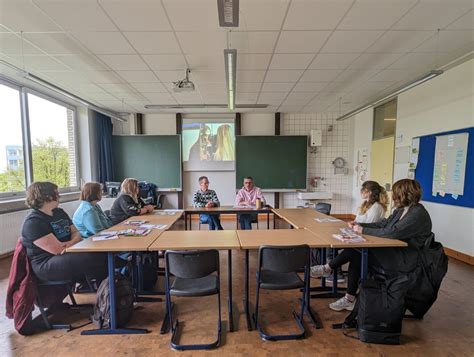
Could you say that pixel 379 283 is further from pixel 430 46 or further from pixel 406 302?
pixel 430 46

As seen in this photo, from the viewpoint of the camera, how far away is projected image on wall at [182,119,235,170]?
21.0 feet

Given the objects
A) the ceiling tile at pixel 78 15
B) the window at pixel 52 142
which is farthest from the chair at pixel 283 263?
the window at pixel 52 142

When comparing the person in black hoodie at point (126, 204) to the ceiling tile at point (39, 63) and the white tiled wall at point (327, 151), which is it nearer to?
the ceiling tile at point (39, 63)

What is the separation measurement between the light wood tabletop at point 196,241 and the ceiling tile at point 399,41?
284 centimetres

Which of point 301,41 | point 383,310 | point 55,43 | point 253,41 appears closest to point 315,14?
point 301,41

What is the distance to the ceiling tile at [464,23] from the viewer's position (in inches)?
95.2

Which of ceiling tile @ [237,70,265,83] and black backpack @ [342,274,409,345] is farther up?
ceiling tile @ [237,70,265,83]

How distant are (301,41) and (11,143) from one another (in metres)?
4.84

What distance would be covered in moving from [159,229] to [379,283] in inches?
86.6

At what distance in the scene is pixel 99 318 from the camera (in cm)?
221

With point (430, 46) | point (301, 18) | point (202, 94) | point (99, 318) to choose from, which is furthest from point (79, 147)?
point (430, 46)

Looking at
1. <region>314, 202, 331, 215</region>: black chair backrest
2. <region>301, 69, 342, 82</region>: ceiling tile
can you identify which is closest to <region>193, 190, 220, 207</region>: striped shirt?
<region>314, 202, 331, 215</region>: black chair backrest

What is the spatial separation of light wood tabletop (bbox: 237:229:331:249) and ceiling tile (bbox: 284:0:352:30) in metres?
2.18

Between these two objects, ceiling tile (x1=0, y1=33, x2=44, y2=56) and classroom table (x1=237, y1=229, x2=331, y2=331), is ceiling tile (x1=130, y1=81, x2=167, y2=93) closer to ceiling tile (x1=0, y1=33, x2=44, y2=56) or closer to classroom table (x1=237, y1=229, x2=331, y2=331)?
ceiling tile (x1=0, y1=33, x2=44, y2=56)
